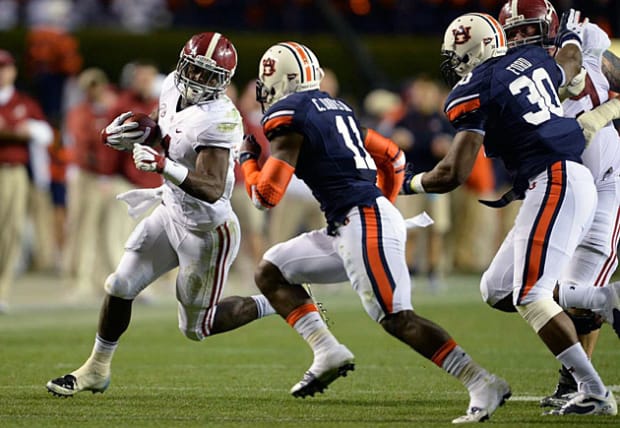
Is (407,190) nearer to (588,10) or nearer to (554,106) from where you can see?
(554,106)

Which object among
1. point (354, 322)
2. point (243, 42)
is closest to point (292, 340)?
point (354, 322)

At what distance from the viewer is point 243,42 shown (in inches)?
761

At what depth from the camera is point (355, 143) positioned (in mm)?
5875

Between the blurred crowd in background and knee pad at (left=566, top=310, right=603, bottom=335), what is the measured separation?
5.74 metres

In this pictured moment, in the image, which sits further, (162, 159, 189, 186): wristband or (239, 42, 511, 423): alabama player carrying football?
(162, 159, 189, 186): wristband

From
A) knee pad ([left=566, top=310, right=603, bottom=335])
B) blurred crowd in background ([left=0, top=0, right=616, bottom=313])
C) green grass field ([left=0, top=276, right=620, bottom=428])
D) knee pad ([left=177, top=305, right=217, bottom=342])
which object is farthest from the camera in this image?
blurred crowd in background ([left=0, top=0, right=616, bottom=313])

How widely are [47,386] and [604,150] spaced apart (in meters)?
2.93

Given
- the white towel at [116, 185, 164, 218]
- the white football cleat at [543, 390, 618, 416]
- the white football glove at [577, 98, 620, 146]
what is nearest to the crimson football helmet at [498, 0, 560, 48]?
the white football glove at [577, 98, 620, 146]

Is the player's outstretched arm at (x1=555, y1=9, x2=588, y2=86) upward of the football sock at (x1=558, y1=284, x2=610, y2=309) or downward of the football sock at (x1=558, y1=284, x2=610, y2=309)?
upward

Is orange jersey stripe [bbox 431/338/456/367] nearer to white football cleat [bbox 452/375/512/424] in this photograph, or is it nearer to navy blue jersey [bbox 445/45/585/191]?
white football cleat [bbox 452/375/512/424]

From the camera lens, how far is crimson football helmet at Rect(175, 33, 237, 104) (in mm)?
6168

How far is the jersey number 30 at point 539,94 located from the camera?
5738 mm

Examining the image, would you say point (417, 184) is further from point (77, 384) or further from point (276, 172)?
point (77, 384)

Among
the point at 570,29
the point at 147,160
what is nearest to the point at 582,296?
the point at 570,29
